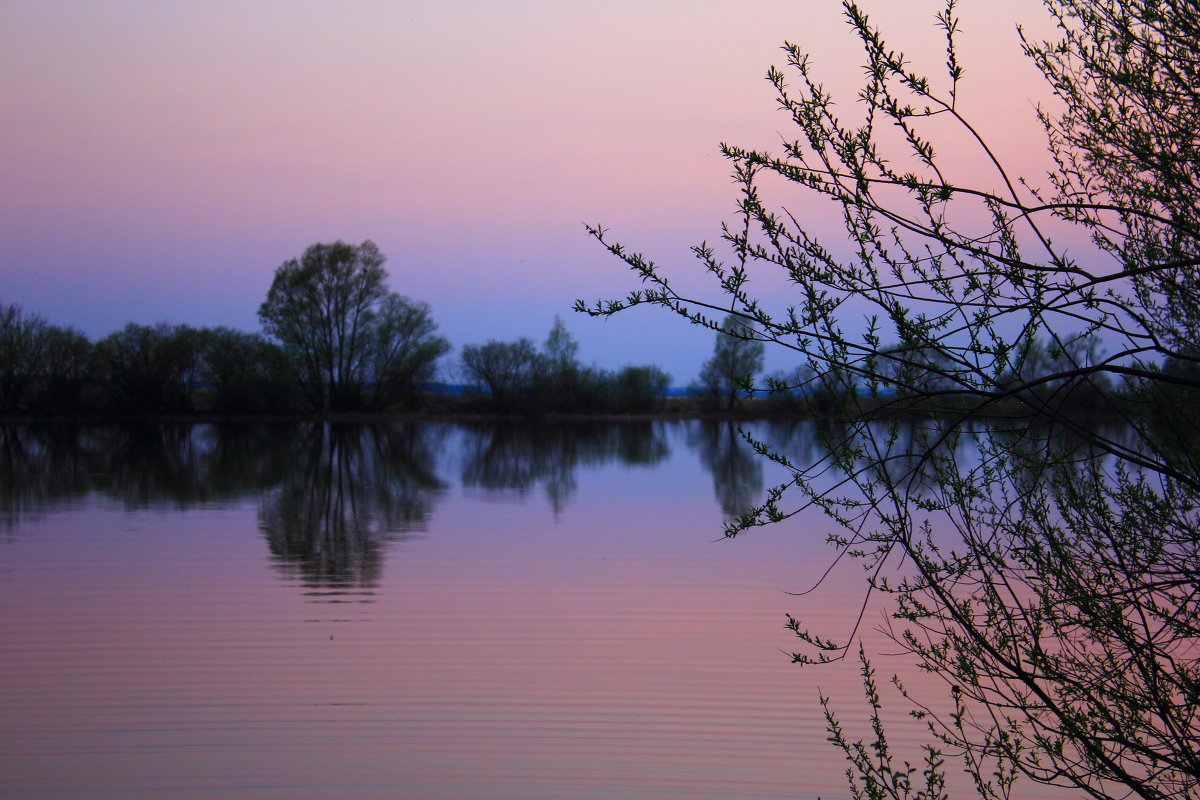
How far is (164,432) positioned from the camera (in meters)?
40.4

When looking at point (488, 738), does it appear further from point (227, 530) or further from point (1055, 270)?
point (227, 530)

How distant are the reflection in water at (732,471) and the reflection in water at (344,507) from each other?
16.0 feet

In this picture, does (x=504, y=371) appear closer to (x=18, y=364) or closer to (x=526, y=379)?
(x=526, y=379)

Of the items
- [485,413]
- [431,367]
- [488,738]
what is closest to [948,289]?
[488,738]

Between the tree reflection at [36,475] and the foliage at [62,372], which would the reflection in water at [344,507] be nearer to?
the tree reflection at [36,475]

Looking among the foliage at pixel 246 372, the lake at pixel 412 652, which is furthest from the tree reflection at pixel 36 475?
the foliage at pixel 246 372

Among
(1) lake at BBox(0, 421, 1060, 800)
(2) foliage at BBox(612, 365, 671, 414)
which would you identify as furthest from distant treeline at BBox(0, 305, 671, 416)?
(1) lake at BBox(0, 421, 1060, 800)

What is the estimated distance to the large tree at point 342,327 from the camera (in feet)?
159

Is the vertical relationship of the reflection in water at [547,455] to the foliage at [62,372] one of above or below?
below

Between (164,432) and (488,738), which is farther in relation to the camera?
(164,432)

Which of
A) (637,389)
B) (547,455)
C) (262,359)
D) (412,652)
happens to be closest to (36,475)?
(547,455)

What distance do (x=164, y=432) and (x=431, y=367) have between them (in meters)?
15.2

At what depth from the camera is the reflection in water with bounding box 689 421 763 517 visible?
17.9 metres

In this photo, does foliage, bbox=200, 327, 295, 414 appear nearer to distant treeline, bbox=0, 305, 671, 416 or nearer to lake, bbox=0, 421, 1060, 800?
distant treeline, bbox=0, 305, 671, 416
